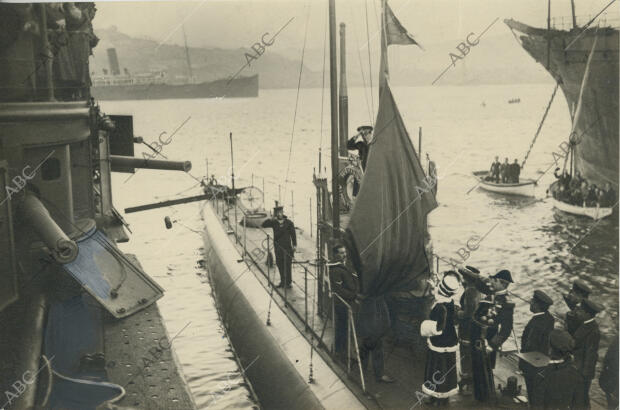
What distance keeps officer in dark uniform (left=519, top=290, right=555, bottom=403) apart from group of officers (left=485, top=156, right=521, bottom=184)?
23.8 m

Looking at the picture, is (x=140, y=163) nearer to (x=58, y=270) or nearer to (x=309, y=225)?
(x=58, y=270)

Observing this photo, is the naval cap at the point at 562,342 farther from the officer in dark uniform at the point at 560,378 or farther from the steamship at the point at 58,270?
the steamship at the point at 58,270

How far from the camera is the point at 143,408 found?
867 cm

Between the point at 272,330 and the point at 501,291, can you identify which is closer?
the point at 501,291

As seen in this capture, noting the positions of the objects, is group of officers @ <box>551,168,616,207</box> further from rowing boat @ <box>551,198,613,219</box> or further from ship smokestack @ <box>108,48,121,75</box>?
ship smokestack @ <box>108,48,121,75</box>

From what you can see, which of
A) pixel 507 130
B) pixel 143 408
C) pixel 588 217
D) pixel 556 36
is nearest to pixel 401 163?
pixel 143 408

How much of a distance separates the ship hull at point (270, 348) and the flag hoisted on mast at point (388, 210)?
5.23 ft

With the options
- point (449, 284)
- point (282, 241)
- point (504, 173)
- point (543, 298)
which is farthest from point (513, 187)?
point (449, 284)

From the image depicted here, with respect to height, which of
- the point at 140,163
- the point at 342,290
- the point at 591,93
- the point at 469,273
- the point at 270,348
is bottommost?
the point at 270,348

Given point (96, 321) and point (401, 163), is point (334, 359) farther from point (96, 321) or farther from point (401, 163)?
point (96, 321)

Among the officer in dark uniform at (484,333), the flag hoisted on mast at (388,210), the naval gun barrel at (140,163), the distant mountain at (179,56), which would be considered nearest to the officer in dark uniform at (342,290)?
the flag hoisted on mast at (388,210)

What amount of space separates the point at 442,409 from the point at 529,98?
305 feet

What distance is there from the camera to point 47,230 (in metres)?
9.30

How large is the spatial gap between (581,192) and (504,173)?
8.54 m
